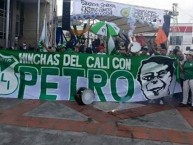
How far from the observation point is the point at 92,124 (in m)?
7.73

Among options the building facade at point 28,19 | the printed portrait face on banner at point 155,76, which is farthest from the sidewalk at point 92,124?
the building facade at point 28,19

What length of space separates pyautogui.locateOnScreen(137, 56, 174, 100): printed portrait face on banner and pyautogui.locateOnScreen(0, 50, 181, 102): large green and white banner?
0.11ft

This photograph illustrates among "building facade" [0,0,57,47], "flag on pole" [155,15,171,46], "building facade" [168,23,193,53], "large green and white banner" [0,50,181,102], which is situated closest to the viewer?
"large green and white banner" [0,50,181,102]

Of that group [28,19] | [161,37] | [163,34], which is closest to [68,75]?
[161,37]

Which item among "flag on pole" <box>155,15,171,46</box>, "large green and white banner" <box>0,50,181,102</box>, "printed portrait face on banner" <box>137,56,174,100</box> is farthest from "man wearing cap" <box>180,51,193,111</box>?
"flag on pole" <box>155,15,171,46</box>

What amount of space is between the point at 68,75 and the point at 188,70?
3.29m

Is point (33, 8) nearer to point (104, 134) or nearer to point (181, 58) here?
point (181, 58)

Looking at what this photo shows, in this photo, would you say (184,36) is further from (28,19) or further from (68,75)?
(68,75)

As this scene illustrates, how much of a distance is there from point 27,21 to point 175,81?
43.4 feet

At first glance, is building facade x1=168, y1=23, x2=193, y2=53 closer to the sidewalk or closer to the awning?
the awning

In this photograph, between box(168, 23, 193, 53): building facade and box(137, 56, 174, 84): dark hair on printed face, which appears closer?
box(137, 56, 174, 84): dark hair on printed face

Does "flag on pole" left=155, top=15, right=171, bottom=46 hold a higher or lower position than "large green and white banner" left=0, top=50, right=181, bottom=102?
higher

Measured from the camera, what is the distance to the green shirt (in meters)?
9.87

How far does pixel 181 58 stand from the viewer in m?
10.4
